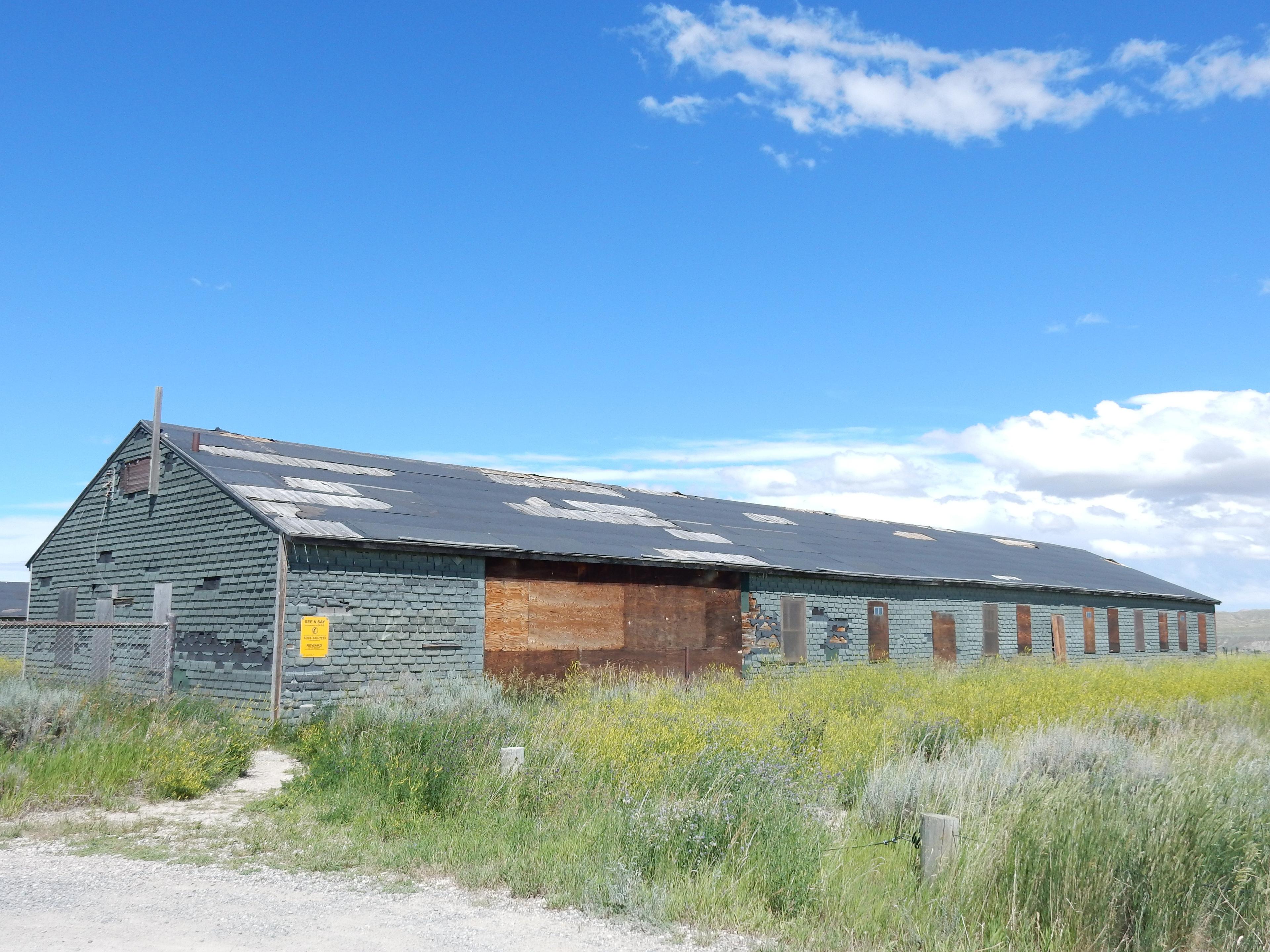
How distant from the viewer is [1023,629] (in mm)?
30312

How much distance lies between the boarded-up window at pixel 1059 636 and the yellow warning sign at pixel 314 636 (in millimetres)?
23164

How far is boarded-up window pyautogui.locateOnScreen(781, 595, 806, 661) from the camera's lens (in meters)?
23.2

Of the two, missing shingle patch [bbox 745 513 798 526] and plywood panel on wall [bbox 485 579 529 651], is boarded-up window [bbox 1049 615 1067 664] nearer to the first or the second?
missing shingle patch [bbox 745 513 798 526]

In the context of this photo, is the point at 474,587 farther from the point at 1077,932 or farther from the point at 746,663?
the point at 1077,932

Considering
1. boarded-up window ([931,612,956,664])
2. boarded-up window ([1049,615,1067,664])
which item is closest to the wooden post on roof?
boarded-up window ([931,612,956,664])

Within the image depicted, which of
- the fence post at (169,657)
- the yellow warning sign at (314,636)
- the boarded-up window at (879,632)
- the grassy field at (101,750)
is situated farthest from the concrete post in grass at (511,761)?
the boarded-up window at (879,632)

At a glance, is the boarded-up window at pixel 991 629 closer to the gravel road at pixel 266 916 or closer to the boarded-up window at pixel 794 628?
the boarded-up window at pixel 794 628

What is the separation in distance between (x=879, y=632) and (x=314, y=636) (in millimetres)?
14669

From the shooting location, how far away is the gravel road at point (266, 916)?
6.01 m

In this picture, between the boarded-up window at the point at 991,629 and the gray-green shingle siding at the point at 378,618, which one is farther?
the boarded-up window at the point at 991,629

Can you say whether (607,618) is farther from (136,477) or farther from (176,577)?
(136,477)

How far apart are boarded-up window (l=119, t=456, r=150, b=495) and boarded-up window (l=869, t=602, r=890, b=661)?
16.8 m

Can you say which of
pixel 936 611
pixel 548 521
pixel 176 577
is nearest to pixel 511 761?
pixel 176 577

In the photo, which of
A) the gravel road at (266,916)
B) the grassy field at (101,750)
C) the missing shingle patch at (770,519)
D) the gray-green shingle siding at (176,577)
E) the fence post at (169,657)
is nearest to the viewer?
the gravel road at (266,916)
